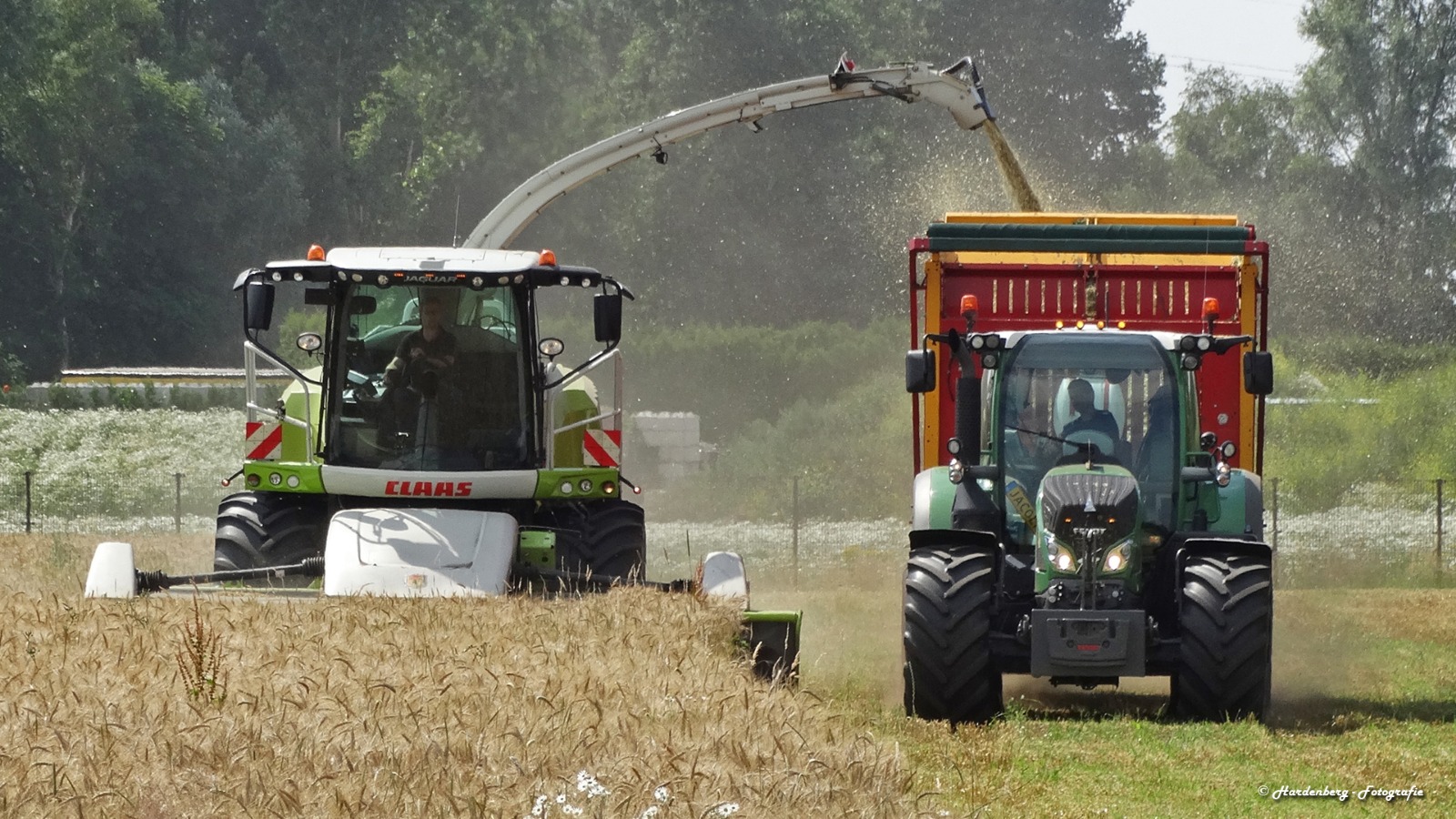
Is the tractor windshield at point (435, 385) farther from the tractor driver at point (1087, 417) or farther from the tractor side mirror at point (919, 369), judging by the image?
the tractor driver at point (1087, 417)

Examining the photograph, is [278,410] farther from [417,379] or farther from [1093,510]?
[1093,510]

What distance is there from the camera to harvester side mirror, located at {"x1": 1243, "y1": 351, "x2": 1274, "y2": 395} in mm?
10461

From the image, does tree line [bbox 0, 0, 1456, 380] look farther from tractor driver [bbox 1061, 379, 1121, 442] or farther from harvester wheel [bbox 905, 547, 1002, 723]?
harvester wheel [bbox 905, 547, 1002, 723]

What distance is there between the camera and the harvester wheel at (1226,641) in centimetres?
973

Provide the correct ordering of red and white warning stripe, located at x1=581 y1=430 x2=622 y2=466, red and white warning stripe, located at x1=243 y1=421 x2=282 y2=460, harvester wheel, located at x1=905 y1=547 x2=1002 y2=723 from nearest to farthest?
1. harvester wheel, located at x1=905 y1=547 x2=1002 y2=723
2. red and white warning stripe, located at x1=243 y1=421 x2=282 y2=460
3. red and white warning stripe, located at x1=581 y1=430 x2=622 y2=466

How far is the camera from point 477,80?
190 feet

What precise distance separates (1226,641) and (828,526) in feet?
48.5

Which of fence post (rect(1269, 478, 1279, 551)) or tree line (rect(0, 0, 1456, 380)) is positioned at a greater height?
tree line (rect(0, 0, 1456, 380))

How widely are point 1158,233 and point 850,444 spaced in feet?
59.5

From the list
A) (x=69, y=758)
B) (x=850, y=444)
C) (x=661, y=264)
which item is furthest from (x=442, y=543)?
(x=661, y=264)

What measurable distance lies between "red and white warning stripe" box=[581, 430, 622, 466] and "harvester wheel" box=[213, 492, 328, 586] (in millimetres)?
1743

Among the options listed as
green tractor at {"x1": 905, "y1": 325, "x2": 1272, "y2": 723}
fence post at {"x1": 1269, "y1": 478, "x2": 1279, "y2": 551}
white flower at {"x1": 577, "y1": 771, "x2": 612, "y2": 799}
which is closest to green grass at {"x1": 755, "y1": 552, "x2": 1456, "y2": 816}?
green tractor at {"x1": 905, "y1": 325, "x2": 1272, "y2": 723}

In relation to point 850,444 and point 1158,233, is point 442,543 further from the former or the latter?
point 850,444

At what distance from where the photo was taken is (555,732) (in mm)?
6605
